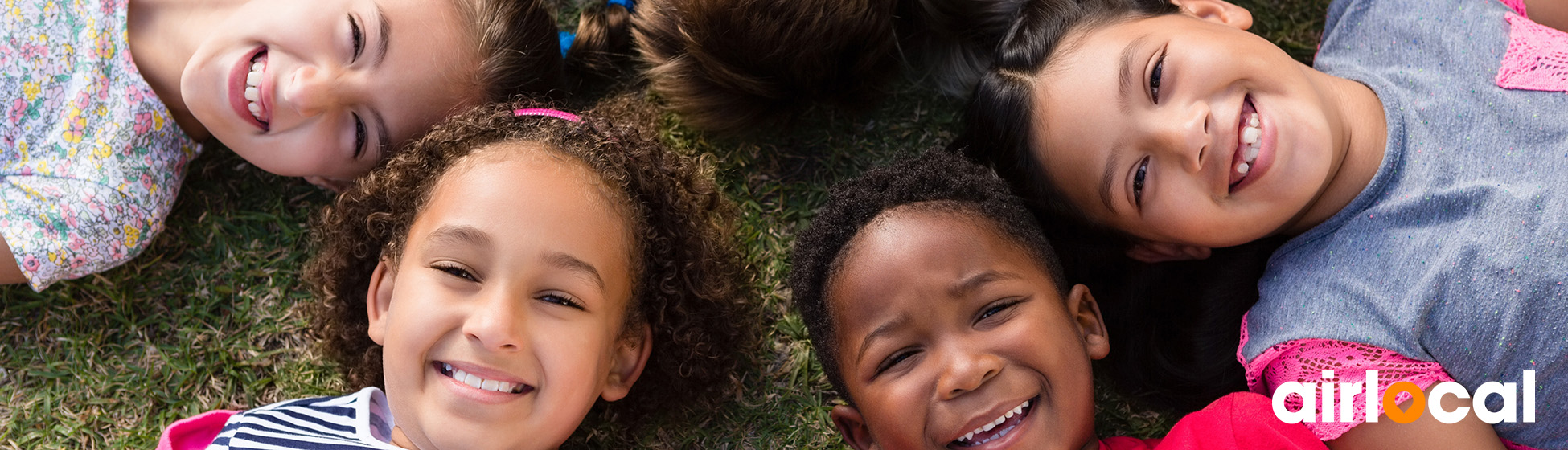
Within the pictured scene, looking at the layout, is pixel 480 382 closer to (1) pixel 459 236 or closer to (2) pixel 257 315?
(1) pixel 459 236

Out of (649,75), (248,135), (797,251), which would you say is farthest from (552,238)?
(248,135)

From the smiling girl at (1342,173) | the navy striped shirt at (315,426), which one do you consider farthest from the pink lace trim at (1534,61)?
the navy striped shirt at (315,426)

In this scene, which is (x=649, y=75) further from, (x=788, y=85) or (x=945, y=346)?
(x=945, y=346)

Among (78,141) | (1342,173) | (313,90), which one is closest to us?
(1342,173)

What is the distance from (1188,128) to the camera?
221 centimetres

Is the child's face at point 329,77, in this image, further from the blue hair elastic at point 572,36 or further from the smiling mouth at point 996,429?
the smiling mouth at point 996,429

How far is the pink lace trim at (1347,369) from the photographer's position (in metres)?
2.24

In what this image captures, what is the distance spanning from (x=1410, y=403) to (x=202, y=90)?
282cm

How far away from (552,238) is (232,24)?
3.69 ft

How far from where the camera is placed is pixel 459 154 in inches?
95.7

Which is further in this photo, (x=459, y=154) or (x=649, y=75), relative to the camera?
(x=649, y=75)

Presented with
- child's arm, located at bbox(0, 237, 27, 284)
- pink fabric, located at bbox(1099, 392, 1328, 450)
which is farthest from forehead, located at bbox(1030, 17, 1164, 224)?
child's arm, located at bbox(0, 237, 27, 284)

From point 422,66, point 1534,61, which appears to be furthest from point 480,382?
point 1534,61

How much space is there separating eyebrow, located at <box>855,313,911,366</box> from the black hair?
542mm
